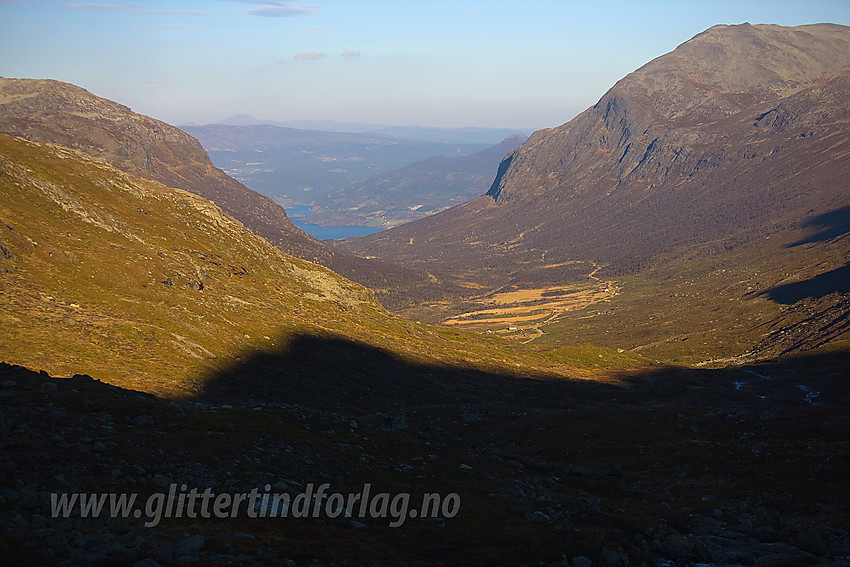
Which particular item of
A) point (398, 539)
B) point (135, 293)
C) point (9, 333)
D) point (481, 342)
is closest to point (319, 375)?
point (135, 293)

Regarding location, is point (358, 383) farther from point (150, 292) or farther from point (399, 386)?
point (150, 292)

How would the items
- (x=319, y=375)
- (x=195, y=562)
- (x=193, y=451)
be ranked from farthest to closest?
(x=319, y=375) < (x=193, y=451) < (x=195, y=562)

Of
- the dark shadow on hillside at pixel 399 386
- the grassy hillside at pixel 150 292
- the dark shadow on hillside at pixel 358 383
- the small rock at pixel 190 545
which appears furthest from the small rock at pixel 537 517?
the dark shadow on hillside at pixel 358 383

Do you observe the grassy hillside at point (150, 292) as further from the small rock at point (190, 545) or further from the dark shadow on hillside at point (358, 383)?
the small rock at point (190, 545)

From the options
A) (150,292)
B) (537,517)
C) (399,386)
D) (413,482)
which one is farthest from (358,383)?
(537,517)

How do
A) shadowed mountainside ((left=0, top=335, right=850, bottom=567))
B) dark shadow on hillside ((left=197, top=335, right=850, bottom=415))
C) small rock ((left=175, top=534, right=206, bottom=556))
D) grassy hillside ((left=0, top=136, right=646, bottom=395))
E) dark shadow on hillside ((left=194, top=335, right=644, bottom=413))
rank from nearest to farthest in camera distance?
small rock ((left=175, top=534, right=206, bottom=556))
shadowed mountainside ((left=0, top=335, right=850, bottom=567))
grassy hillside ((left=0, top=136, right=646, bottom=395))
dark shadow on hillside ((left=194, top=335, right=644, bottom=413))
dark shadow on hillside ((left=197, top=335, right=850, bottom=415))

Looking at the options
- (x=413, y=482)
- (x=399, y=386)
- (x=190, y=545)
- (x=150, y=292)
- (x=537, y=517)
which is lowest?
(x=399, y=386)

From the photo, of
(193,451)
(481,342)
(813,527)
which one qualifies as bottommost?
(481,342)

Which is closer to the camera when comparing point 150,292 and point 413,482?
point 413,482

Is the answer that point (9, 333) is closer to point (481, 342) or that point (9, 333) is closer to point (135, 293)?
point (135, 293)

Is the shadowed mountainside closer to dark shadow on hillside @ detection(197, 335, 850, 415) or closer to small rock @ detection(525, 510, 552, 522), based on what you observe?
small rock @ detection(525, 510, 552, 522)

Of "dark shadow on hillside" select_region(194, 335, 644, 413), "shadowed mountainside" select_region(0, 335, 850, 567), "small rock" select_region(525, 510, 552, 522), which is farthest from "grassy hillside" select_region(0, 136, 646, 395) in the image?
"small rock" select_region(525, 510, 552, 522)
